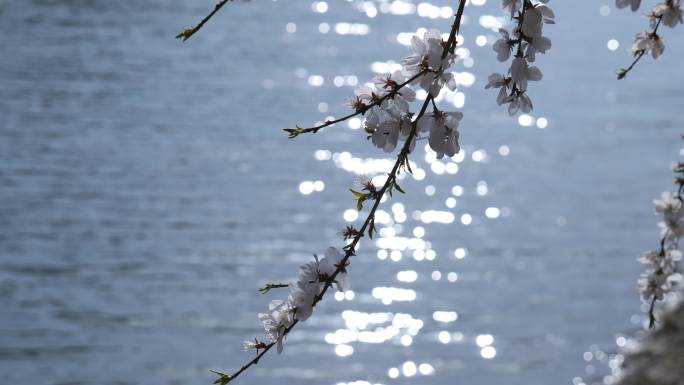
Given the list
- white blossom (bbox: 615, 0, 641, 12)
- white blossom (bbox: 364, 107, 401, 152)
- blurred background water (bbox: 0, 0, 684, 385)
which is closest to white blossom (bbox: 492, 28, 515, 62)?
white blossom (bbox: 615, 0, 641, 12)

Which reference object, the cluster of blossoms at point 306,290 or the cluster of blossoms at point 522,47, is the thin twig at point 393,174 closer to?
the cluster of blossoms at point 306,290

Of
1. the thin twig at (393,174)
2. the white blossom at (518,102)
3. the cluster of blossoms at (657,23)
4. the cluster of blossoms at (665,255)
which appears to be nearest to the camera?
the thin twig at (393,174)

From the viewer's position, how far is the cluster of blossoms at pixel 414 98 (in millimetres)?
1995

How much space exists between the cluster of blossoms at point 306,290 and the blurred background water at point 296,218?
9.23 meters

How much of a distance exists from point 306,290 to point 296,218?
45.6 feet

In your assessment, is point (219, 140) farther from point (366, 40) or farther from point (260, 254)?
point (366, 40)

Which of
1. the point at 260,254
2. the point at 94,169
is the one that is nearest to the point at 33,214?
the point at 94,169

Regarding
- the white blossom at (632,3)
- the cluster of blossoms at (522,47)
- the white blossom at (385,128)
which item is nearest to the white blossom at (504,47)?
the cluster of blossoms at (522,47)

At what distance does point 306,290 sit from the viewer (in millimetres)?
2135

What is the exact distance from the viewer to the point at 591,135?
815 inches

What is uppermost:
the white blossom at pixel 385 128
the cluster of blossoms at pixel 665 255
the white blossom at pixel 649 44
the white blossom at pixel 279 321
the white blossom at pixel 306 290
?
the white blossom at pixel 649 44

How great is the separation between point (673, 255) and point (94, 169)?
50.3 ft

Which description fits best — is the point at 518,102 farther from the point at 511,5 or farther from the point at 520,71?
the point at 511,5

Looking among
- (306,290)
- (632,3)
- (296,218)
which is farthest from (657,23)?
(296,218)
